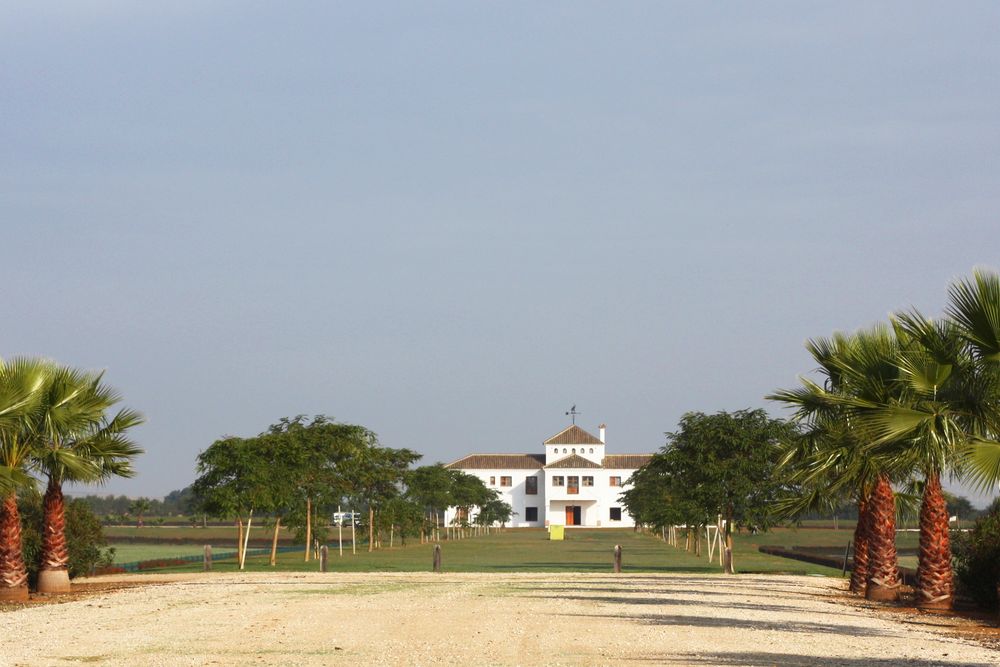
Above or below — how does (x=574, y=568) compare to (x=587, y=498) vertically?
below

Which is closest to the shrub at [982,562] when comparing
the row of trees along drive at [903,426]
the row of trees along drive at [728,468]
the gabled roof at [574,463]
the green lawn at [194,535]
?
the row of trees along drive at [903,426]

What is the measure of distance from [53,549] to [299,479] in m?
17.1

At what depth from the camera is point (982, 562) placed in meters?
25.8

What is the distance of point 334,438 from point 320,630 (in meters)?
29.7

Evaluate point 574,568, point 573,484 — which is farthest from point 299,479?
point 573,484

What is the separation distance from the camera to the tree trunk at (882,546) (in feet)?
89.0

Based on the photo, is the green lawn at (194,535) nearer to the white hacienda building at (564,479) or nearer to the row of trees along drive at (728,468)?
the row of trees along drive at (728,468)

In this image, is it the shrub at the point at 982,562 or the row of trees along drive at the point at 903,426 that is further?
the shrub at the point at 982,562

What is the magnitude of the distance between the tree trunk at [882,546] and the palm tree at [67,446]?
57.5ft

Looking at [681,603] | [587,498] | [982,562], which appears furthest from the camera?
[587,498]

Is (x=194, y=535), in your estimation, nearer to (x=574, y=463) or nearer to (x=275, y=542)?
(x=275, y=542)

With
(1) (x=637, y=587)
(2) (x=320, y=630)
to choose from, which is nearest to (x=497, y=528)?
(1) (x=637, y=587)

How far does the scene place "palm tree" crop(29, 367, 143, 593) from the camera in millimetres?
27750

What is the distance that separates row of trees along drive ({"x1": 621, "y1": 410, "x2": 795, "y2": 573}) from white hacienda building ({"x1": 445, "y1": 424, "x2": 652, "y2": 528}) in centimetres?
11289
